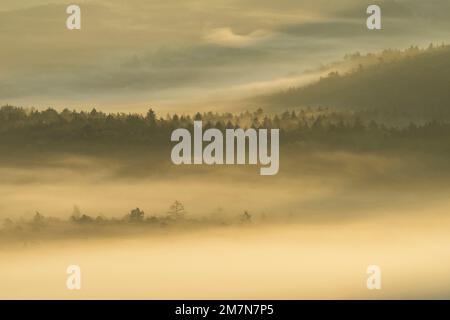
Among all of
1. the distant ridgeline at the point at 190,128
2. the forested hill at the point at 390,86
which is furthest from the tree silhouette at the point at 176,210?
the forested hill at the point at 390,86

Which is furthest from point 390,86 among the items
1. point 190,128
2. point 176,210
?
point 176,210

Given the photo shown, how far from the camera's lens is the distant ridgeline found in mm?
7809

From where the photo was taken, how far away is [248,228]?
25.1 ft

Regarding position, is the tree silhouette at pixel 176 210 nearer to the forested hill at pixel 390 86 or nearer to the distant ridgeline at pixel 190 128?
the distant ridgeline at pixel 190 128

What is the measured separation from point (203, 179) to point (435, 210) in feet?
6.00

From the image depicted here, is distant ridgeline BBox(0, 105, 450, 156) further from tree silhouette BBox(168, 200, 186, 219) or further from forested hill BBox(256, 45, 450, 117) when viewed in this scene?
tree silhouette BBox(168, 200, 186, 219)

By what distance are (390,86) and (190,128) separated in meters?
1.66

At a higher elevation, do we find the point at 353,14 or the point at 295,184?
the point at 353,14

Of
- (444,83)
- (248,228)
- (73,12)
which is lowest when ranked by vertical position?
(248,228)

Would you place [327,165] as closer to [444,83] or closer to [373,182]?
[373,182]

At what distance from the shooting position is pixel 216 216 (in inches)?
302

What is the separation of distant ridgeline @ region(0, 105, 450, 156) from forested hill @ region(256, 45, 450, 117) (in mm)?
83

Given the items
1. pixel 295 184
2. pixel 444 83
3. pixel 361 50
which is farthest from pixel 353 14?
pixel 295 184

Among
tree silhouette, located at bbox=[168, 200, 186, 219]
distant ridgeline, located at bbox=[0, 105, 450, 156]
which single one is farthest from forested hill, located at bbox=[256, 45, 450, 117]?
tree silhouette, located at bbox=[168, 200, 186, 219]
